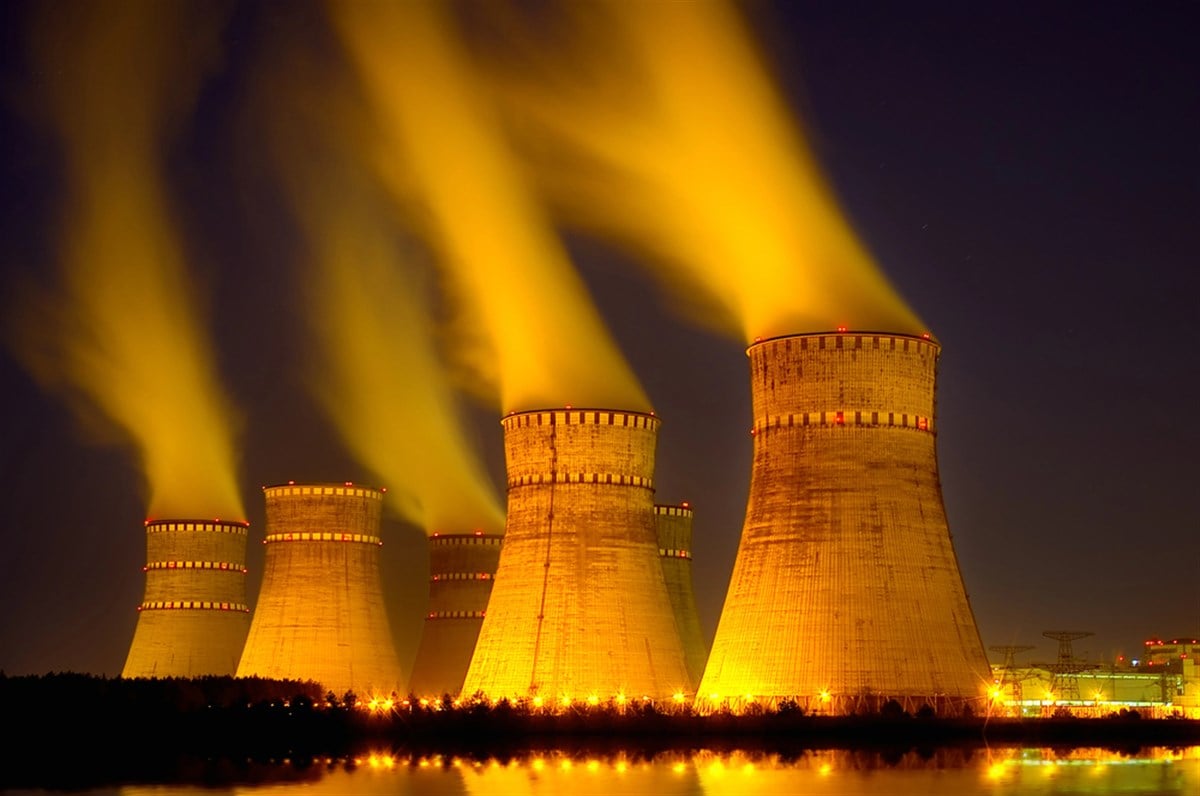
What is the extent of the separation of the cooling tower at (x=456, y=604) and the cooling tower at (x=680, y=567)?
5.19 m

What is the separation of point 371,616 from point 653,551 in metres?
10.1

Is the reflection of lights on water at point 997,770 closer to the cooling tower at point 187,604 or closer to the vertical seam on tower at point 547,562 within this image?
the vertical seam on tower at point 547,562

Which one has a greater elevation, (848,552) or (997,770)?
(848,552)

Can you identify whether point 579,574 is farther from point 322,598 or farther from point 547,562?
point 322,598

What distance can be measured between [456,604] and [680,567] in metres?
6.54

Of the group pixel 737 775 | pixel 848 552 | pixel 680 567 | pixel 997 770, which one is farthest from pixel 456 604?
pixel 997 770

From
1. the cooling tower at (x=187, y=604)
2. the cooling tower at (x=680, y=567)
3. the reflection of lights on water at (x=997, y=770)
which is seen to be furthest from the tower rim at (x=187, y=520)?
the reflection of lights on water at (x=997, y=770)

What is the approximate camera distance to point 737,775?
21.2 m

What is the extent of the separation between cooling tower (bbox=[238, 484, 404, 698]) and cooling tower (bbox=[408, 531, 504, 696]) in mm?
4701

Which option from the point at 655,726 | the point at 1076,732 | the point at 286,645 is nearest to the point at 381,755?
the point at 655,726

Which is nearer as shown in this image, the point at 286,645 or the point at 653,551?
the point at 653,551

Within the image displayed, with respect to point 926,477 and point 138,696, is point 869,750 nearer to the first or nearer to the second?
point 926,477

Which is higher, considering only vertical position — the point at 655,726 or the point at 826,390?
the point at 826,390

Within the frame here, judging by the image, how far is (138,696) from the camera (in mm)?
32219
